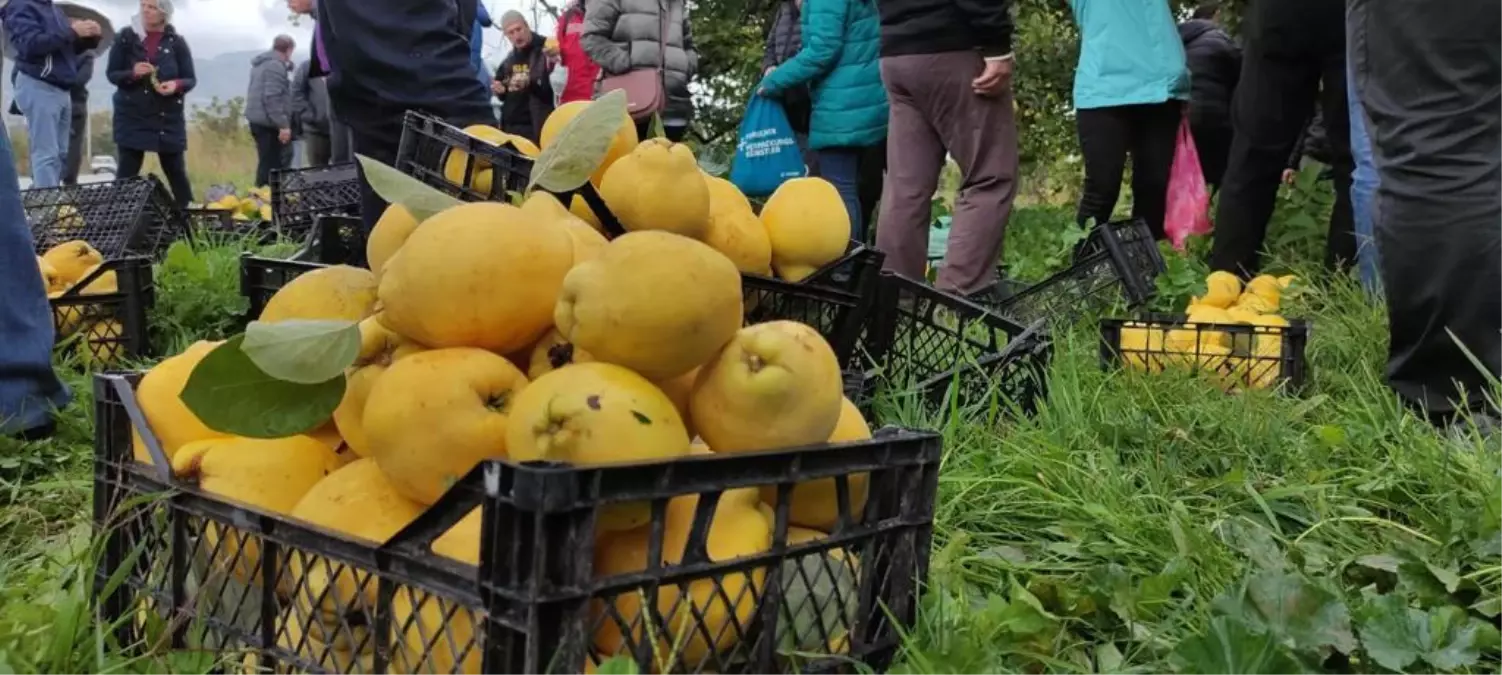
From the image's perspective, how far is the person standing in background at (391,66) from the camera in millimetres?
2885

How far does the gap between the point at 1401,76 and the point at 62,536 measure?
2290 millimetres

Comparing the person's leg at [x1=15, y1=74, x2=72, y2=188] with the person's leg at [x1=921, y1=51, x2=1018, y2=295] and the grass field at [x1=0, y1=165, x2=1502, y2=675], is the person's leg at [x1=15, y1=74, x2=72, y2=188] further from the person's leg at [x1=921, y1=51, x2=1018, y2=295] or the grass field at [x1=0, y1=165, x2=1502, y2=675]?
the person's leg at [x1=921, y1=51, x2=1018, y2=295]

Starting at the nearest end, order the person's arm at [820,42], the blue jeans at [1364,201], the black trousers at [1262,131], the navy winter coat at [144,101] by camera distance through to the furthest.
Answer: the blue jeans at [1364,201] → the black trousers at [1262,131] → the person's arm at [820,42] → the navy winter coat at [144,101]

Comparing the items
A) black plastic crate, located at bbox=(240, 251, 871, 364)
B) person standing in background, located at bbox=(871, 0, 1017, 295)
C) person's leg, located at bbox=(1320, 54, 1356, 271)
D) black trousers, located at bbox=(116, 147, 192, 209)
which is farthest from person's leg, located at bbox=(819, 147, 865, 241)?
black trousers, located at bbox=(116, 147, 192, 209)

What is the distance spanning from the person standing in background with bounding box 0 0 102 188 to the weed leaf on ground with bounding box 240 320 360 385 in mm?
7360

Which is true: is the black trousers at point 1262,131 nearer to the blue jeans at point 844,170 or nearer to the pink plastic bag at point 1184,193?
the pink plastic bag at point 1184,193

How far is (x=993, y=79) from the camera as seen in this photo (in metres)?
3.82

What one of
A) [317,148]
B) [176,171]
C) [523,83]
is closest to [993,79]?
[523,83]

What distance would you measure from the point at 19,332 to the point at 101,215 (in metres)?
1.78

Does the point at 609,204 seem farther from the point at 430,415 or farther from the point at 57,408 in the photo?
the point at 57,408

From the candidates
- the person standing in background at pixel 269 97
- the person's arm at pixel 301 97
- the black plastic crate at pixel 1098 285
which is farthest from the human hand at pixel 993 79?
the person standing in background at pixel 269 97

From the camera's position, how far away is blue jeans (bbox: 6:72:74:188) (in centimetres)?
729

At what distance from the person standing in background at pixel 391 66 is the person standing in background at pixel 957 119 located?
1544 millimetres

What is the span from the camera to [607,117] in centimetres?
133
